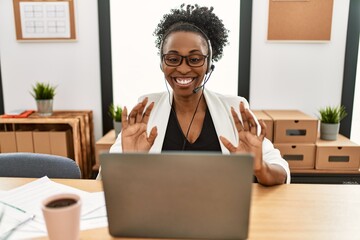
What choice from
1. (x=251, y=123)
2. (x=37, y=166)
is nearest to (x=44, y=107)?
(x=37, y=166)

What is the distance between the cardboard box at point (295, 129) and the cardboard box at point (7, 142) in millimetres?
2037

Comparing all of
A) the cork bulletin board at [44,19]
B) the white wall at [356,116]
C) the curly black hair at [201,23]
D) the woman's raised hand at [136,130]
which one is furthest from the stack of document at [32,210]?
the white wall at [356,116]

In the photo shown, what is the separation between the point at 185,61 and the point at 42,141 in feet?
5.62

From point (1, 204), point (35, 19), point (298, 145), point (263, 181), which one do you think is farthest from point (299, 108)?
point (1, 204)

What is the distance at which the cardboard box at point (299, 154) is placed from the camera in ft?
8.48

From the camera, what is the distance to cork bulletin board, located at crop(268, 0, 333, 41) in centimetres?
276

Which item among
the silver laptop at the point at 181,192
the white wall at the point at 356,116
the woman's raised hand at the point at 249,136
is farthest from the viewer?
the white wall at the point at 356,116

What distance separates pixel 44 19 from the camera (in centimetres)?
283

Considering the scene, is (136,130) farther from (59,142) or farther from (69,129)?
(69,129)

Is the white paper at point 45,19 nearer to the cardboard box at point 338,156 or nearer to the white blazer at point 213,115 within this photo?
the white blazer at point 213,115

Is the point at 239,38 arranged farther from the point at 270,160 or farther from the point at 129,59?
the point at 270,160

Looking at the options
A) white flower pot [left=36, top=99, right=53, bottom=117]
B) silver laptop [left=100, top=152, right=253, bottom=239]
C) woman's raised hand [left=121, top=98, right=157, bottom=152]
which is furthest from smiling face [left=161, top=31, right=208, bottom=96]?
white flower pot [left=36, top=99, right=53, bottom=117]

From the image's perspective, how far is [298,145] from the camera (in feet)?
8.48

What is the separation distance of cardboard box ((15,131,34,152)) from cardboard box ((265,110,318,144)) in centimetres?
190
